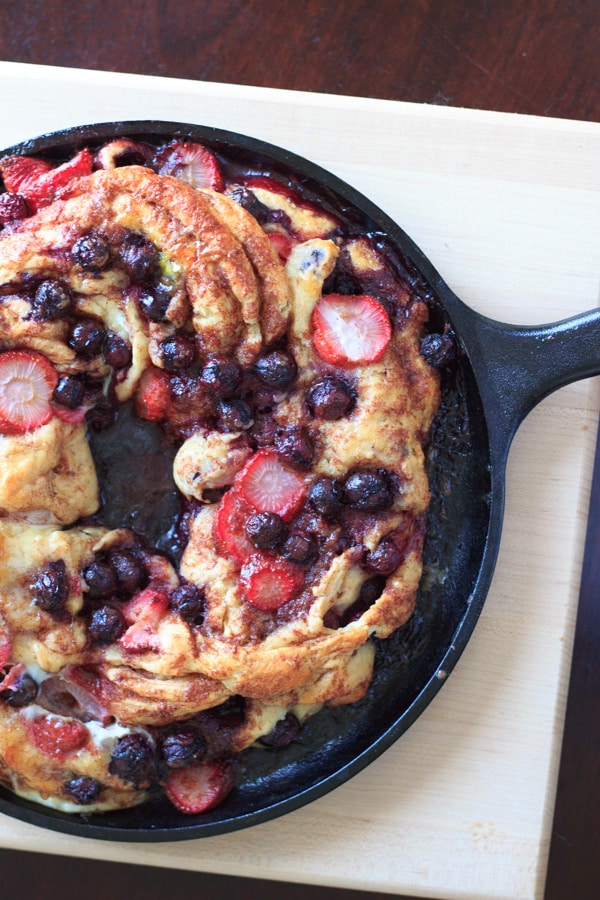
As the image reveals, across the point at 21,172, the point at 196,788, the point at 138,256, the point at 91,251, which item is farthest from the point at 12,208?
the point at 196,788

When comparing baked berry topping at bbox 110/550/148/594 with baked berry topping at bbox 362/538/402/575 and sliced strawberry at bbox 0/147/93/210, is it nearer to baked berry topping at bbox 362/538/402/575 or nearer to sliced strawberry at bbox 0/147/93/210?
baked berry topping at bbox 362/538/402/575

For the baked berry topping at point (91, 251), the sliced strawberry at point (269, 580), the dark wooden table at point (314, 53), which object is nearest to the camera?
the baked berry topping at point (91, 251)

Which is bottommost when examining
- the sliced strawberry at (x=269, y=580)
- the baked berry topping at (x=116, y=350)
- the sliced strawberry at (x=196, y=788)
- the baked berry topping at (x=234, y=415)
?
the sliced strawberry at (x=196, y=788)

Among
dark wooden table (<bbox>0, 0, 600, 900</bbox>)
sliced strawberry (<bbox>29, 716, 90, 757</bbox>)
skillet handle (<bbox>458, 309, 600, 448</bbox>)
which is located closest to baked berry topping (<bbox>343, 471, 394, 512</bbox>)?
skillet handle (<bbox>458, 309, 600, 448</bbox>)

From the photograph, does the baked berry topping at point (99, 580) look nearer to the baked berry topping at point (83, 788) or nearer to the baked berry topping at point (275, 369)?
the baked berry topping at point (83, 788)

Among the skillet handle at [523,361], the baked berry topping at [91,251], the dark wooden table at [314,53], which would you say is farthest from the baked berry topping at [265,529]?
the dark wooden table at [314,53]

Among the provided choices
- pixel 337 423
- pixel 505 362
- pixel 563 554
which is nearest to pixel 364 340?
pixel 337 423

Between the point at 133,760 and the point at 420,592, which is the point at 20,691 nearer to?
the point at 133,760
